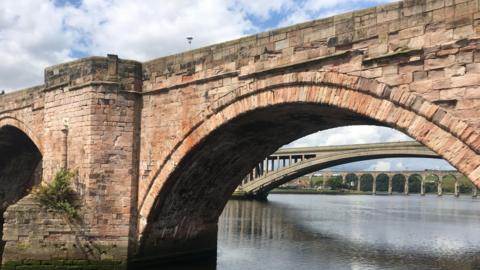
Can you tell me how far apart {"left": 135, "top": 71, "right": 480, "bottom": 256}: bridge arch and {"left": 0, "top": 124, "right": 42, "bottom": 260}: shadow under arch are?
11.6m

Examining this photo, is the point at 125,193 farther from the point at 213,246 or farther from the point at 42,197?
the point at 213,246

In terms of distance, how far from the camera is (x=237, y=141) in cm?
1357

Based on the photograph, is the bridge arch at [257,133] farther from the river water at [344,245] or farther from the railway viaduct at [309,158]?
the railway viaduct at [309,158]

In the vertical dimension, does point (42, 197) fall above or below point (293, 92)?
below

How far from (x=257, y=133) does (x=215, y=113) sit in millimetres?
1788

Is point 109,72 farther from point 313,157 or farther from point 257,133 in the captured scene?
point 313,157

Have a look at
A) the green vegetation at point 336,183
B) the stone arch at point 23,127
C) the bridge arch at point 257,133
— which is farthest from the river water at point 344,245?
the green vegetation at point 336,183

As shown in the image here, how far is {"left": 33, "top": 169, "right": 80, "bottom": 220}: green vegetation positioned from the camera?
13.2 meters

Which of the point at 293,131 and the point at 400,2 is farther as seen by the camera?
the point at 293,131

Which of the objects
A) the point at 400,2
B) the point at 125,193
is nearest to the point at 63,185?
the point at 125,193

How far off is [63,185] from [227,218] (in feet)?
53.8

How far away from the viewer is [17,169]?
25062 mm

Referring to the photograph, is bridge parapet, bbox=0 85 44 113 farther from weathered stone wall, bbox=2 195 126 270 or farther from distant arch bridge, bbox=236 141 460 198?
distant arch bridge, bbox=236 141 460 198

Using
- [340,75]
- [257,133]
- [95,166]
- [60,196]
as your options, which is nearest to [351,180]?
[257,133]
